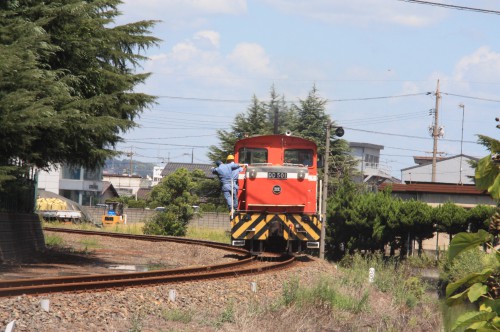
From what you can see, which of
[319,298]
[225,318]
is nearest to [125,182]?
[319,298]

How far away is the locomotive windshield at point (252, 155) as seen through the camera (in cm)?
1959

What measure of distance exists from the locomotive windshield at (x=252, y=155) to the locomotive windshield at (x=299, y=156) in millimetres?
583

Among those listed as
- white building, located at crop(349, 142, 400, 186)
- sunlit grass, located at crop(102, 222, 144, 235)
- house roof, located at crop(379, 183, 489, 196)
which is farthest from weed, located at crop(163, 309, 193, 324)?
white building, located at crop(349, 142, 400, 186)

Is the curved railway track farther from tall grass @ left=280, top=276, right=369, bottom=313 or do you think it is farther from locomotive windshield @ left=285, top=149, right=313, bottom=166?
locomotive windshield @ left=285, top=149, right=313, bottom=166

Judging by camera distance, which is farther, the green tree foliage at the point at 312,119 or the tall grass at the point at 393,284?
the green tree foliage at the point at 312,119

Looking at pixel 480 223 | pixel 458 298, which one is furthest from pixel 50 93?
pixel 480 223

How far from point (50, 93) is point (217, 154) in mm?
48075

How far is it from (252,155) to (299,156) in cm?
119

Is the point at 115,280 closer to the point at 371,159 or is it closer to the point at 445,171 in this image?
the point at 445,171

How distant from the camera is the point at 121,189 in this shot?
163875mm

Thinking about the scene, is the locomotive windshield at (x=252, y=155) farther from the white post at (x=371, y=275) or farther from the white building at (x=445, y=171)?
the white building at (x=445, y=171)

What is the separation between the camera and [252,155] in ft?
64.4

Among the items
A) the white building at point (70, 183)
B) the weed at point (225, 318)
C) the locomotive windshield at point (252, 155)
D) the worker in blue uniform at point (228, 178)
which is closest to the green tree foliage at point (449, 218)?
the locomotive windshield at point (252, 155)

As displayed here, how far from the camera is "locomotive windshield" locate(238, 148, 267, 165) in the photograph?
1959 centimetres
